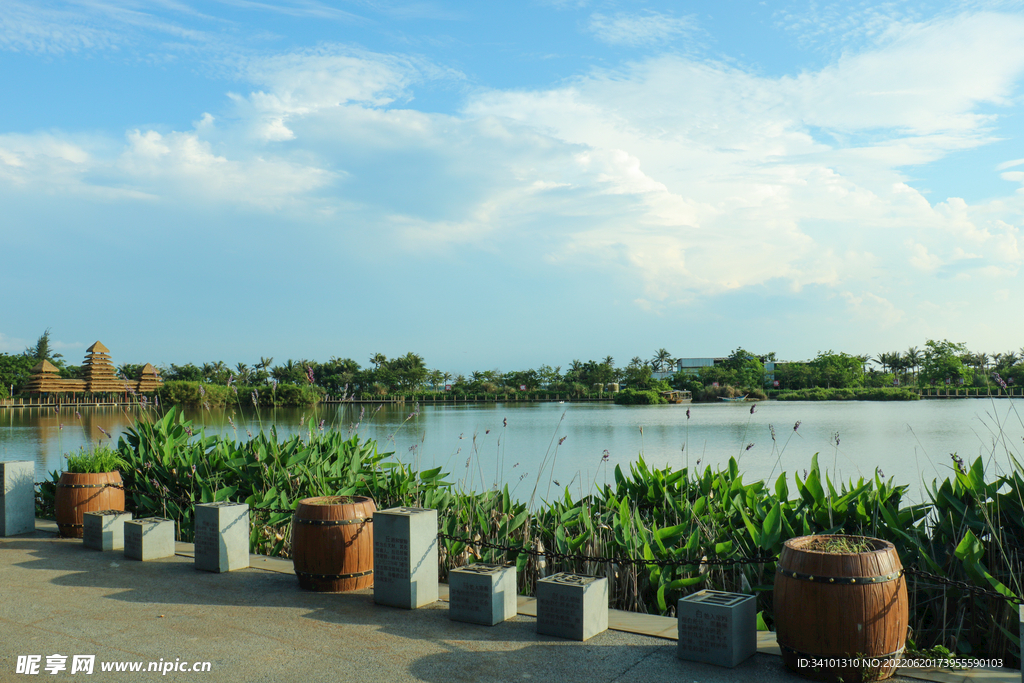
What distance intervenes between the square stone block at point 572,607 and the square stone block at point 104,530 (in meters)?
4.31

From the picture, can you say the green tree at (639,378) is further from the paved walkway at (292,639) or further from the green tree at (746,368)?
the paved walkway at (292,639)

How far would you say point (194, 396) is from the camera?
53.4 meters

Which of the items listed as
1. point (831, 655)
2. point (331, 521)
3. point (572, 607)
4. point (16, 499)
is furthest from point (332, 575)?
point (16, 499)

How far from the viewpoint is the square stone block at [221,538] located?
5441 millimetres

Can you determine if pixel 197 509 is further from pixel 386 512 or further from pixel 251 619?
pixel 386 512

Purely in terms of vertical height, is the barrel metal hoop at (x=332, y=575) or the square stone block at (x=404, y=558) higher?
the square stone block at (x=404, y=558)

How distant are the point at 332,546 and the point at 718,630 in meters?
2.61

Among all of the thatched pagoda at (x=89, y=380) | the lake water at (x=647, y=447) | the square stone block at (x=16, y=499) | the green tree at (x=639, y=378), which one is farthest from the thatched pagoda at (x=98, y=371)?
the square stone block at (x=16, y=499)

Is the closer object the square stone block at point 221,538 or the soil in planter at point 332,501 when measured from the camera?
the soil in planter at point 332,501

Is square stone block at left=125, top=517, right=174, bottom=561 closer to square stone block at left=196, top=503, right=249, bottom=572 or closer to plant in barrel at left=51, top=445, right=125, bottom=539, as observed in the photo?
square stone block at left=196, top=503, right=249, bottom=572

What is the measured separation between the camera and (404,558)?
4.48 m

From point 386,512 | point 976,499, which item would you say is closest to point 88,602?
point 386,512

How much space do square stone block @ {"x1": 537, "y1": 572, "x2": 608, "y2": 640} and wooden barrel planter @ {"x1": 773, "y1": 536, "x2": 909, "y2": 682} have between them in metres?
1.07

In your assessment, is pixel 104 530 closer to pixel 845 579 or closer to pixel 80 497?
pixel 80 497
